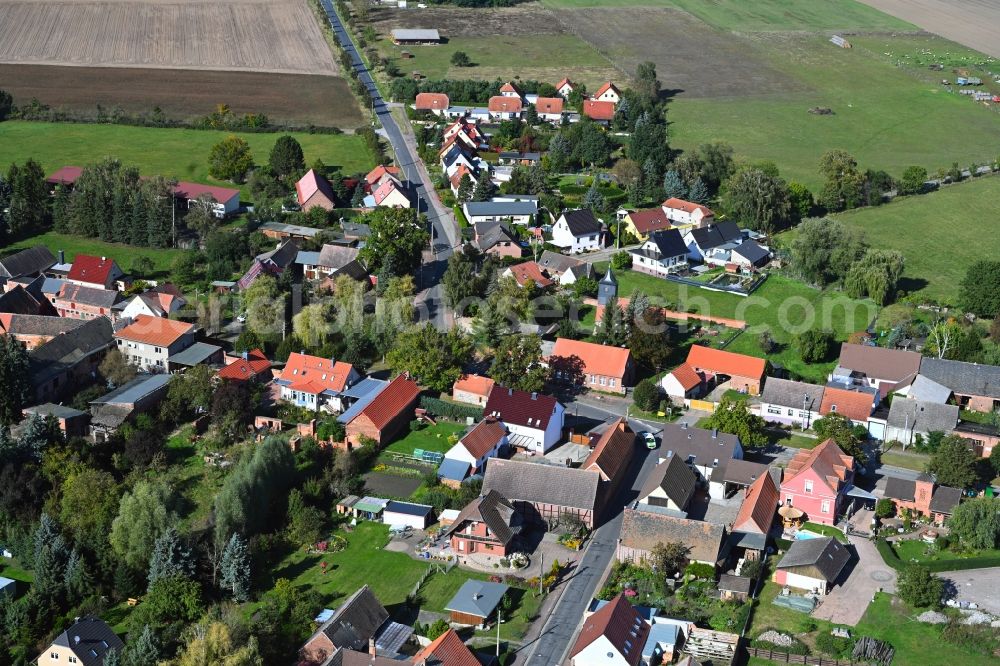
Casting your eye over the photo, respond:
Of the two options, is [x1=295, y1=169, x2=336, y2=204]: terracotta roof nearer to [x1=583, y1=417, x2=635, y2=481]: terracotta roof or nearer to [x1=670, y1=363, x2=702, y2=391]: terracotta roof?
[x1=670, y1=363, x2=702, y2=391]: terracotta roof

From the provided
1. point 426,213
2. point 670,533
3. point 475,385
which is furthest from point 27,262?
point 670,533

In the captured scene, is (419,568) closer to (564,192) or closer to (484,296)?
(484,296)

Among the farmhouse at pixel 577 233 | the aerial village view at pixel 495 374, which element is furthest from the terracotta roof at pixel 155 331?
the farmhouse at pixel 577 233

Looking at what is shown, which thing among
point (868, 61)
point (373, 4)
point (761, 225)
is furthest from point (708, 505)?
point (373, 4)

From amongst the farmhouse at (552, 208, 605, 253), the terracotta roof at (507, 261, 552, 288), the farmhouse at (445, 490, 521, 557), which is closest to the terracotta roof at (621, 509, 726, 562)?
the farmhouse at (445, 490, 521, 557)

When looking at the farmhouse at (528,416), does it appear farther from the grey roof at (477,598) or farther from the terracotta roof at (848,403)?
the terracotta roof at (848,403)

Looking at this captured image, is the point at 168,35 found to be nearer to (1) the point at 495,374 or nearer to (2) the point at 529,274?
(2) the point at 529,274
